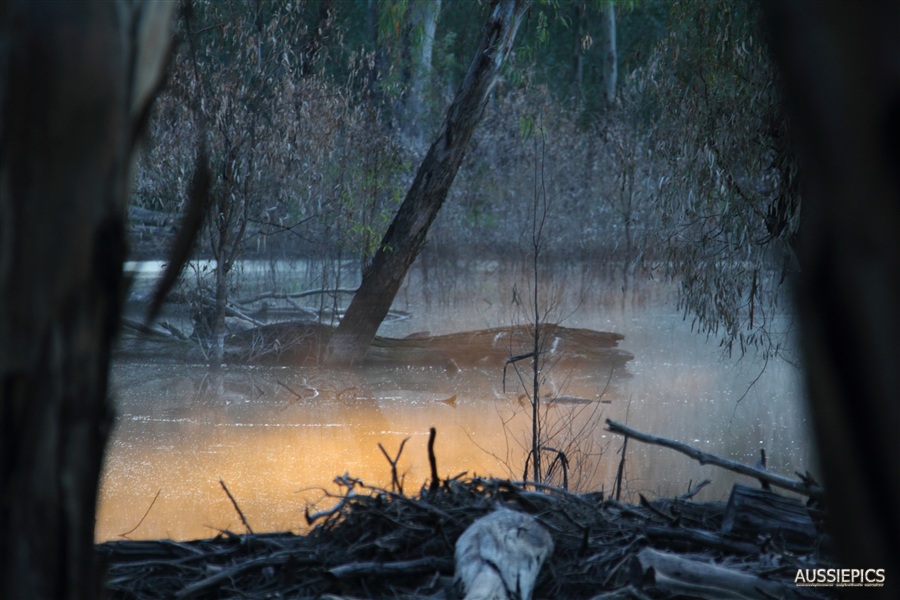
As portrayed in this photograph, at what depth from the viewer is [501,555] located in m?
2.02

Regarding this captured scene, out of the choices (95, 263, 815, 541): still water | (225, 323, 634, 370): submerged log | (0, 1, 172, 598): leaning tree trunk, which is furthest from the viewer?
(225, 323, 634, 370): submerged log

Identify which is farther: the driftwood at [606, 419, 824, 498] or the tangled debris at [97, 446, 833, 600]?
the driftwood at [606, 419, 824, 498]

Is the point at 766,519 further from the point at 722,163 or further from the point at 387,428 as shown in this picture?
the point at 387,428

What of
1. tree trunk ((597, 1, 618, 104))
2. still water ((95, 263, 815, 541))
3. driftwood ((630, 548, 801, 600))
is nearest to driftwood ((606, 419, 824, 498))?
driftwood ((630, 548, 801, 600))

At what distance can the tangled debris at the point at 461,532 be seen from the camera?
6.71 ft

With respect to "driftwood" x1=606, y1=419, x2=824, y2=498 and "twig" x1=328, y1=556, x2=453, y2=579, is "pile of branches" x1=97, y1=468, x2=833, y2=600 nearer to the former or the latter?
"twig" x1=328, y1=556, x2=453, y2=579

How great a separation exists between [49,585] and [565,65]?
1938cm

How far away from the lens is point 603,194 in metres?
12.0

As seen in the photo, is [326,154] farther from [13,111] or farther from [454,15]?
[454,15]

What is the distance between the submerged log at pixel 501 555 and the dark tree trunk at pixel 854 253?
1.42 m

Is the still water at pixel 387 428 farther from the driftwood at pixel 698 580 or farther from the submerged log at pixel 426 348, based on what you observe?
the driftwood at pixel 698 580

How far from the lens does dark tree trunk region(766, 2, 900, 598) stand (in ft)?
1.83

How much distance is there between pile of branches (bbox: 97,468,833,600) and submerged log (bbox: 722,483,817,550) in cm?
1

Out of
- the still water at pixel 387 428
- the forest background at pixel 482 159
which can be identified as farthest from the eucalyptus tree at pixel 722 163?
the still water at pixel 387 428
